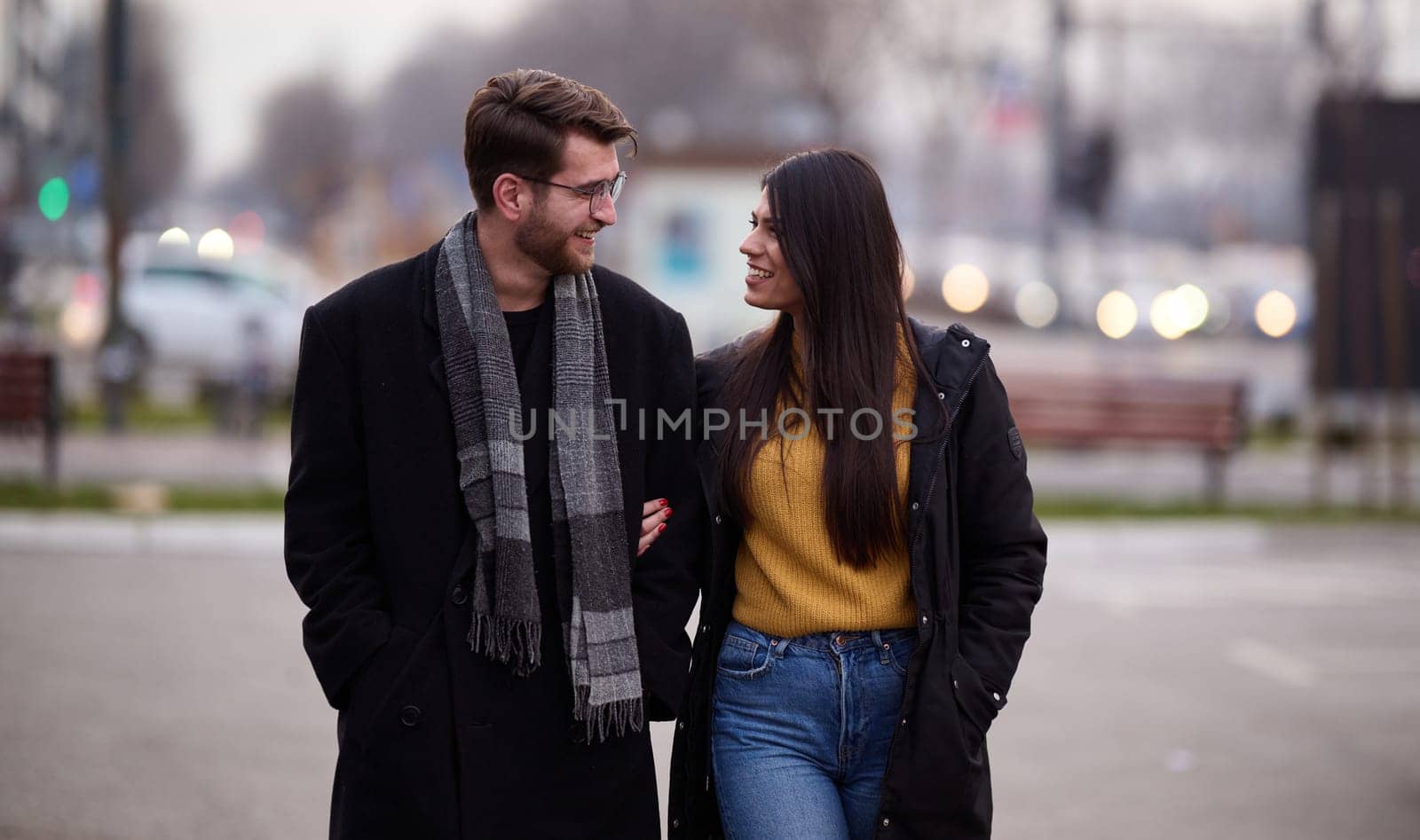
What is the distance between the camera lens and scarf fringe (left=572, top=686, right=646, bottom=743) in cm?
291

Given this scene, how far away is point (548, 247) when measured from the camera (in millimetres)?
2980

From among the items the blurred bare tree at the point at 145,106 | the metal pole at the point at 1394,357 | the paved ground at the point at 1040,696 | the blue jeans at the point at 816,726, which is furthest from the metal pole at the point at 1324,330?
the blurred bare tree at the point at 145,106

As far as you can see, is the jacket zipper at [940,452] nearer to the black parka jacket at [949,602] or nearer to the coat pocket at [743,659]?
the black parka jacket at [949,602]

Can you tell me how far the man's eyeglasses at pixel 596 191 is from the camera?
2961mm

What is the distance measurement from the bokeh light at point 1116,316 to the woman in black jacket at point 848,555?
2188 centimetres

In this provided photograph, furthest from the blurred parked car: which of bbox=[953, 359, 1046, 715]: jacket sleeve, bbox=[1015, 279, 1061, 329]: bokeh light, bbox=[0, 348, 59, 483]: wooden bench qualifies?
bbox=[953, 359, 1046, 715]: jacket sleeve

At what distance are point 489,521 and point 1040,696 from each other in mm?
5118

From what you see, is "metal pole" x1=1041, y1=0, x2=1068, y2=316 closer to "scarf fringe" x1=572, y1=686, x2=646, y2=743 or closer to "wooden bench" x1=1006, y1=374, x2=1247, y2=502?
"wooden bench" x1=1006, y1=374, x2=1247, y2=502

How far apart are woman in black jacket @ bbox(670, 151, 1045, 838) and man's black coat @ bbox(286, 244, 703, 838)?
0.21 meters

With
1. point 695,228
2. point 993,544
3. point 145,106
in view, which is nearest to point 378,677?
point 993,544

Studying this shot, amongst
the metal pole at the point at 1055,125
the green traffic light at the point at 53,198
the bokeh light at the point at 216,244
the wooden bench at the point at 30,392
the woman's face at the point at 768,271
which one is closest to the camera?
the woman's face at the point at 768,271

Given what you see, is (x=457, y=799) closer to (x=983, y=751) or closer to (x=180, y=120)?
(x=983, y=751)

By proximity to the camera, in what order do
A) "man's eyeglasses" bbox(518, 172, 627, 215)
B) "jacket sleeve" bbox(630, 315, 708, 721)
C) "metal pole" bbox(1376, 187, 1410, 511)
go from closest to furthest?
"man's eyeglasses" bbox(518, 172, 627, 215) → "jacket sleeve" bbox(630, 315, 708, 721) → "metal pole" bbox(1376, 187, 1410, 511)

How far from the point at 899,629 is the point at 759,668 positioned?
30 centimetres
